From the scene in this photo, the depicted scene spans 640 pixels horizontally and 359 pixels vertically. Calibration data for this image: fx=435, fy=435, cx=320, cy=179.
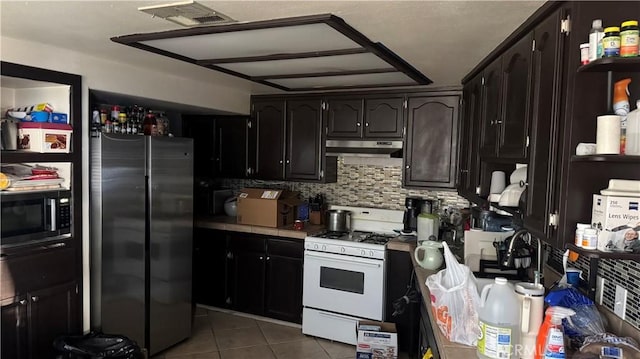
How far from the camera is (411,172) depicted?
4.01 metres

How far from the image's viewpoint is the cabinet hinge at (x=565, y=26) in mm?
1479

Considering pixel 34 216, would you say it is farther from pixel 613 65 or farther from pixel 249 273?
pixel 613 65

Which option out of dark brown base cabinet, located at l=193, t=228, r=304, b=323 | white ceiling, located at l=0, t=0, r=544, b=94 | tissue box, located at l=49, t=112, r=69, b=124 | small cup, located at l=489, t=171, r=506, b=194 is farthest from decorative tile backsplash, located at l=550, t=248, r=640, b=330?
tissue box, located at l=49, t=112, r=69, b=124

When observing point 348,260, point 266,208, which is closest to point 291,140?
point 266,208

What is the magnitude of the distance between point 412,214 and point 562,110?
266cm

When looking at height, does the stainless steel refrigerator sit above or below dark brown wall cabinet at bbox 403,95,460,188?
below

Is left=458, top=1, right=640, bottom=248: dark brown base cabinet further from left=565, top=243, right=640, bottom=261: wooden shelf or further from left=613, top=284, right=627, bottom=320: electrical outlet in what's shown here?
left=613, top=284, right=627, bottom=320: electrical outlet

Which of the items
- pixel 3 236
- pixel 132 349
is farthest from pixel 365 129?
pixel 3 236

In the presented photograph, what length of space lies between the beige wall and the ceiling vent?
3.65 feet

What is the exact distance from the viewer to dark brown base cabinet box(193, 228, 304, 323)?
4.16m

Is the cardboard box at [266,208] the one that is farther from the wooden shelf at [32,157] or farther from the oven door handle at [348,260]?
the wooden shelf at [32,157]

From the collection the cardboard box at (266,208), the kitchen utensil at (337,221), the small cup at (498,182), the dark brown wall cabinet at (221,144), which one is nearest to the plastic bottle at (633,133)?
the small cup at (498,182)

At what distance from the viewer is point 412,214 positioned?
4109 millimetres

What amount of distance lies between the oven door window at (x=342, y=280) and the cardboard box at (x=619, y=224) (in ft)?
8.21
